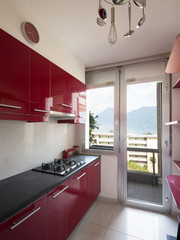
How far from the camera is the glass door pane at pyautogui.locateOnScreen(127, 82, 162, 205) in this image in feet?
7.54

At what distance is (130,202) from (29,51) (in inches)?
109

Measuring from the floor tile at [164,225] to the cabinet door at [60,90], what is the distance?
2.07 m

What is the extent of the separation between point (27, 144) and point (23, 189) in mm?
578

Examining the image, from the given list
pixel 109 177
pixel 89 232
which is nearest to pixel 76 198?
pixel 89 232

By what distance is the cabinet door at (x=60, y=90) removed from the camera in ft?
4.95

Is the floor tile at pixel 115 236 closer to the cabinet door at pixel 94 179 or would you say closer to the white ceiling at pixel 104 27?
the cabinet door at pixel 94 179

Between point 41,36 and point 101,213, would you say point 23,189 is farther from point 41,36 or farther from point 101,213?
point 41,36

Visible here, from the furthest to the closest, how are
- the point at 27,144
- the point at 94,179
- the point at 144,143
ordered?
the point at 144,143 → the point at 94,179 → the point at 27,144

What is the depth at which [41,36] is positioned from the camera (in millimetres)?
1595

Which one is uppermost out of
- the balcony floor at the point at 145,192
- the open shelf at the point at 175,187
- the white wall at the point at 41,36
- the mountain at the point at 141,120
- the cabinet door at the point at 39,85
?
the white wall at the point at 41,36

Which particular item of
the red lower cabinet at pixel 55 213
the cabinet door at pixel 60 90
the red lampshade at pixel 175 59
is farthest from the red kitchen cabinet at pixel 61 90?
the red lampshade at pixel 175 59

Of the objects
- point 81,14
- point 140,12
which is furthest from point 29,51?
point 140,12

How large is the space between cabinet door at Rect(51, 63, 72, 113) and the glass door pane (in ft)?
4.04

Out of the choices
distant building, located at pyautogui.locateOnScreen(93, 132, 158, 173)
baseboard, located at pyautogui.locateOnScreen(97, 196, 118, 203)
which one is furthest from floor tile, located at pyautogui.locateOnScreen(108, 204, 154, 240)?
distant building, located at pyautogui.locateOnScreen(93, 132, 158, 173)
